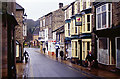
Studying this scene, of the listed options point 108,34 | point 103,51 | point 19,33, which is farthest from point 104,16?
point 19,33

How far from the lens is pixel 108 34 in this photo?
19438 mm

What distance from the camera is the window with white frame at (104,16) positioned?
1933 centimetres

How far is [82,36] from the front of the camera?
25.7m

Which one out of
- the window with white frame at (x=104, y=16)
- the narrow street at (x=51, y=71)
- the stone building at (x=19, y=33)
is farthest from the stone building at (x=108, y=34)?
the stone building at (x=19, y=33)

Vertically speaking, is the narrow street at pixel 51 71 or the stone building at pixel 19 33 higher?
the stone building at pixel 19 33

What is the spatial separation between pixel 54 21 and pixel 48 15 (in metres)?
4.47

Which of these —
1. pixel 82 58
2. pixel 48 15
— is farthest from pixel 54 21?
pixel 82 58

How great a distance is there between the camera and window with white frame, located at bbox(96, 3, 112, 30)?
761 inches

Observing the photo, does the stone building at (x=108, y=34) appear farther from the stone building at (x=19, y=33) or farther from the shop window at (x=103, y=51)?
the stone building at (x=19, y=33)

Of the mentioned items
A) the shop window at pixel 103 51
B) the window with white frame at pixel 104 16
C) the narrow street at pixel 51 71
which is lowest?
the narrow street at pixel 51 71

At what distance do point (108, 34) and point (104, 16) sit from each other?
1.75 m

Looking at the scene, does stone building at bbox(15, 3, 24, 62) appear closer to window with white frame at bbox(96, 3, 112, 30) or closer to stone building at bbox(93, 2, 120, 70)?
stone building at bbox(93, 2, 120, 70)

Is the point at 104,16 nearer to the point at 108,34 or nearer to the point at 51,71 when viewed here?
the point at 108,34

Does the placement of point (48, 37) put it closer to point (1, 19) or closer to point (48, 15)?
point (48, 15)
